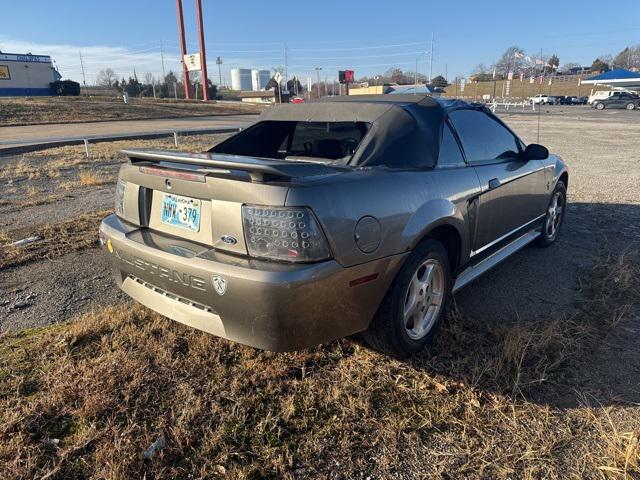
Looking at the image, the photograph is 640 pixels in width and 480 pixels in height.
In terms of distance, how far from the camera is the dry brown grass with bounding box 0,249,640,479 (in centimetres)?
204

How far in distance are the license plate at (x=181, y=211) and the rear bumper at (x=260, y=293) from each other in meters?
0.10

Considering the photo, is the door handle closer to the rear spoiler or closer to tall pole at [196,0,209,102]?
the rear spoiler

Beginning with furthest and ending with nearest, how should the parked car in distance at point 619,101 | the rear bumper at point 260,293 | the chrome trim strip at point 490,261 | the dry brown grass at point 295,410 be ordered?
the parked car in distance at point 619,101
the chrome trim strip at point 490,261
the rear bumper at point 260,293
the dry brown grass at point 295,410

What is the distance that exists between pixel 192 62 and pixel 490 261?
67592 millimetres

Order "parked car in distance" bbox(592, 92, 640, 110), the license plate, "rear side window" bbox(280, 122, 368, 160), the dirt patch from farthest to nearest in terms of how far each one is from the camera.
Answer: "parked car in distance" bbox(592, 92, 640, 110) → the dirt patch → "rear side window" bbox(280, 122, 368, 160) → the license plate

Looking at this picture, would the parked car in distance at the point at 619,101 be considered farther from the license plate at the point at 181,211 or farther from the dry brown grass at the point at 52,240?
the license plate at the point at 181,211

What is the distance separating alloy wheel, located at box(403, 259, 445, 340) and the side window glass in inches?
27.5

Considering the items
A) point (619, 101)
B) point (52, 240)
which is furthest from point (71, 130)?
point (619, 101)

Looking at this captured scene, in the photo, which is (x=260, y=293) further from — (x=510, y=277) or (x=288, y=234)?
(x=510, y=277)

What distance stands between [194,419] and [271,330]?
1.91 feet

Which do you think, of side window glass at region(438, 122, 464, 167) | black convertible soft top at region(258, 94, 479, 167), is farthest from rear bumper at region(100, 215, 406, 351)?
side window glass at region(438, 122, 464, 167)

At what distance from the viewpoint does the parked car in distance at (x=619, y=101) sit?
47188mm

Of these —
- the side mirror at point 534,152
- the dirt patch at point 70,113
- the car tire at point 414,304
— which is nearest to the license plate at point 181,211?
the car tire at point 414,304

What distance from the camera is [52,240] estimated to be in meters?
5.00
